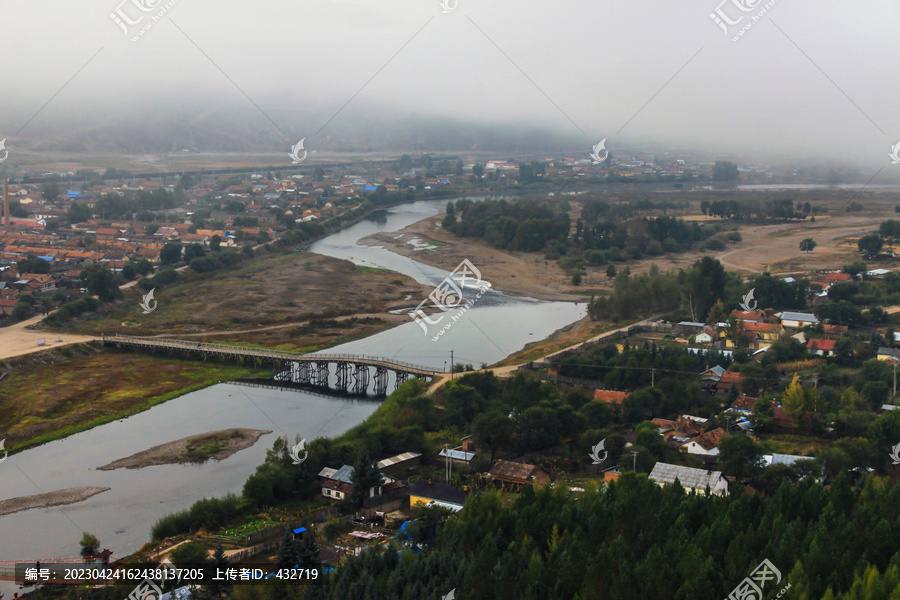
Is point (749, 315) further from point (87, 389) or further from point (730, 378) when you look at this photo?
point (87, 389)

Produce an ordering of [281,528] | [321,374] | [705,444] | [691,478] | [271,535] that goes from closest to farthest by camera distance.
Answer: [271,535] → [281,528] → [691,478] → [705,444] → [321,374]

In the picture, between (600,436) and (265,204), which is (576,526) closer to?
(600,436)

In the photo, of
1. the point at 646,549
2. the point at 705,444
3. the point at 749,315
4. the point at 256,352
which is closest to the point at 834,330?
the point at 749,315

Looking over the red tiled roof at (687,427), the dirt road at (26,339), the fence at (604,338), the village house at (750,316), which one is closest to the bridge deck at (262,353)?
the dirt road at (26,339)

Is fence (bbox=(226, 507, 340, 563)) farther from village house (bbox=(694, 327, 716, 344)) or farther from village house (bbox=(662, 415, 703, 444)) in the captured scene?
village house (bbox=(694, 327, 716, 344))

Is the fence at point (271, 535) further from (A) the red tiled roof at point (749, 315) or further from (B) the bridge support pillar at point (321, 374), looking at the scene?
(A) the red tiled roof at point (749, 315)

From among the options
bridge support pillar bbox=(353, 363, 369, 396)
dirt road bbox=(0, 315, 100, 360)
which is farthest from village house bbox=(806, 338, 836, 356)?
dirt road bbox=(0, 315, 100, 360)
